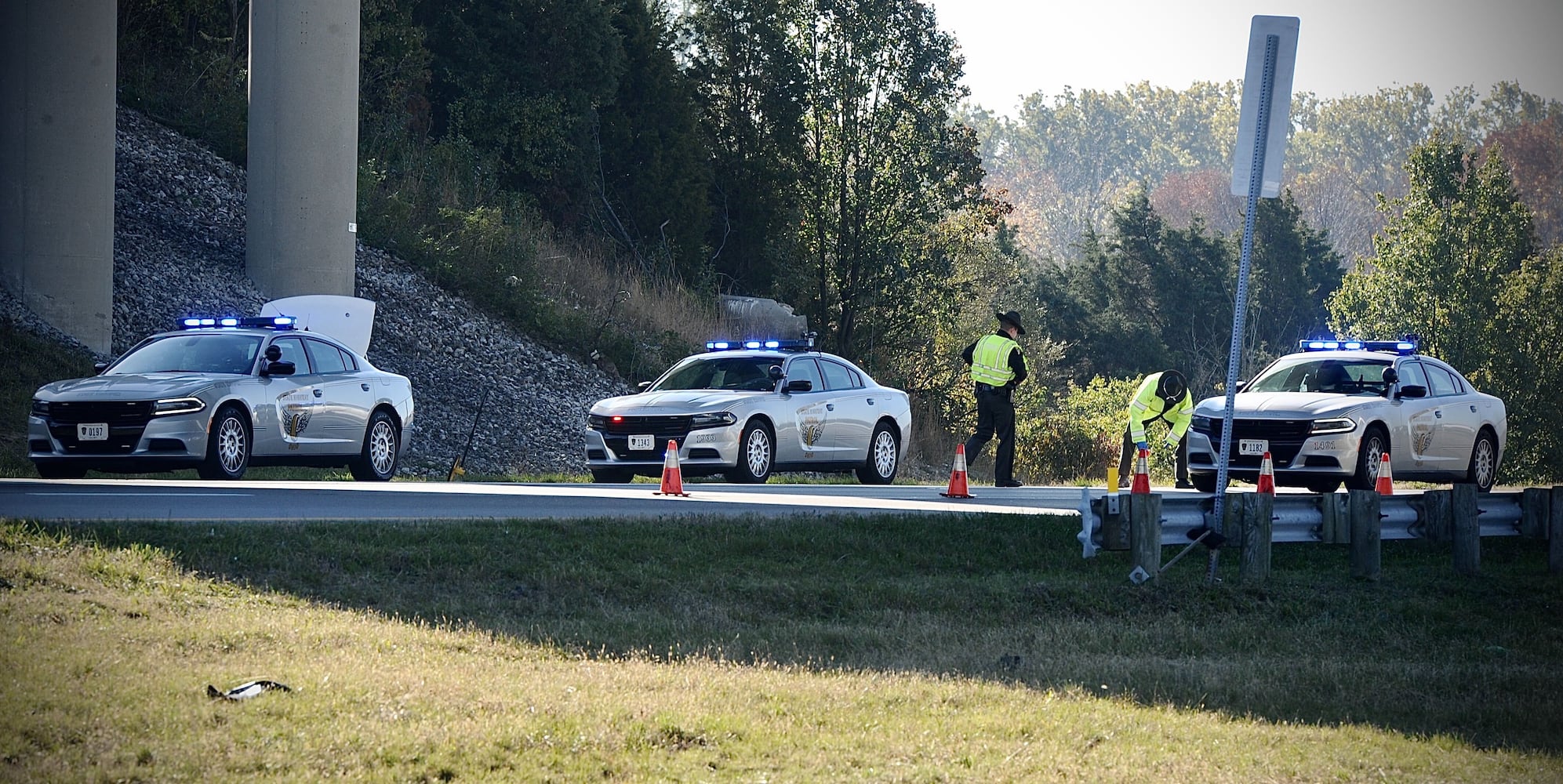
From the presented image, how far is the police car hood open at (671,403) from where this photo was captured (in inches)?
721

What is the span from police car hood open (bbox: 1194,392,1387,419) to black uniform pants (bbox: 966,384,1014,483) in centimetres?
230

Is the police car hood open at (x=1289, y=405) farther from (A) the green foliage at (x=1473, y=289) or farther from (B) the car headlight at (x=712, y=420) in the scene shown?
(A) the green foliage at (x=1473, y=289)

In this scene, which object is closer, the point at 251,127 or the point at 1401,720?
the point at 1401,720

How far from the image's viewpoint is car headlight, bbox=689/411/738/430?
18.2 metres

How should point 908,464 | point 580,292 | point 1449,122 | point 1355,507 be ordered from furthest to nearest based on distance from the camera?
point 1449,122 → point 580,292 → point 908,464 → point 1355,507

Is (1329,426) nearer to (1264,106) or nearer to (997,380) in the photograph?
(997,380)

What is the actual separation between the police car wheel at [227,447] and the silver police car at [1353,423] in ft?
30.6

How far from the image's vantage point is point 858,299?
42.1 m

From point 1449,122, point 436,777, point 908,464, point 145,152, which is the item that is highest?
point 1449,122

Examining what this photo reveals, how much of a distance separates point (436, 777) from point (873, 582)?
6025 millimetres

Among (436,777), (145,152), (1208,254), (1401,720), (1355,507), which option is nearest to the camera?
(436,777)

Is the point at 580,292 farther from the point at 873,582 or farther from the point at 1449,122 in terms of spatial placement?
the point at 1449,122

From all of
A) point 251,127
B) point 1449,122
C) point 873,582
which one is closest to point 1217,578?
point 873,582

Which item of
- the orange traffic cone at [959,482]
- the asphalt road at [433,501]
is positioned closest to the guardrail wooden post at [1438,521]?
the asphalt road at [433,501]
